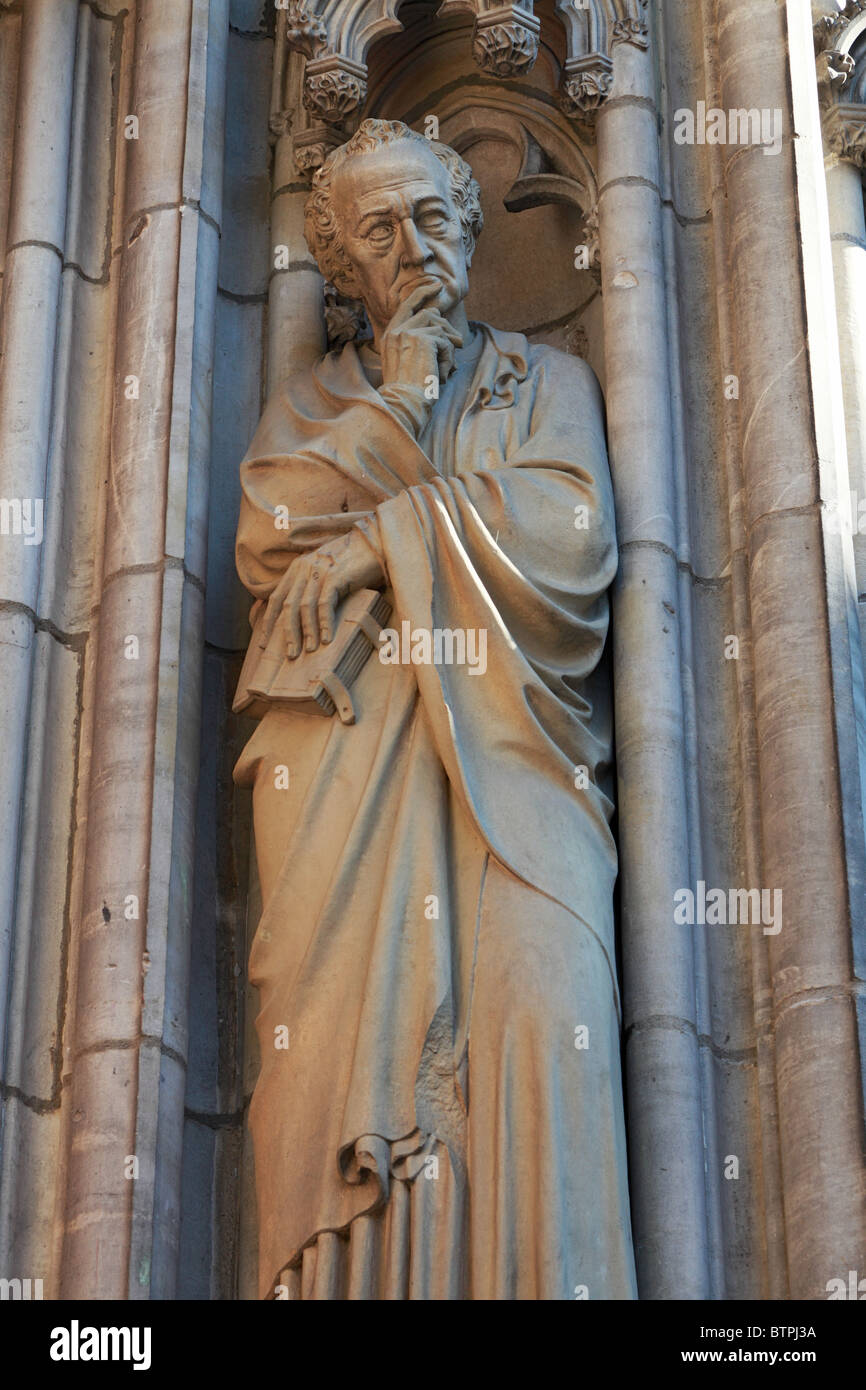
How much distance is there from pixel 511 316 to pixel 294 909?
6.27 feet

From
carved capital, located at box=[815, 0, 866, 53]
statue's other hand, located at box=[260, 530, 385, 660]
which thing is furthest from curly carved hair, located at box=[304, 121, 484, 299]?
carved capital, located at box=[815, 0, 866, 53]

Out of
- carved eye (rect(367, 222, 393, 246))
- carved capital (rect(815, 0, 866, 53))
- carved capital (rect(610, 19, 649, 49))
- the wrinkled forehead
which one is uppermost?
carved capital (rect(815, 0, 866, 53))

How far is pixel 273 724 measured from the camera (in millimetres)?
6301

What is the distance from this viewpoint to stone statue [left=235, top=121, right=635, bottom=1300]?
5.62 metres

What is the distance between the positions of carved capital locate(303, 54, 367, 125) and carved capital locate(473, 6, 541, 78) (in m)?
0.29

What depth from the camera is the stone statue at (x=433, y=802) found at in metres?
5.62

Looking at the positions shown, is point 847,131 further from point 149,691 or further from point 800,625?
point 149,691

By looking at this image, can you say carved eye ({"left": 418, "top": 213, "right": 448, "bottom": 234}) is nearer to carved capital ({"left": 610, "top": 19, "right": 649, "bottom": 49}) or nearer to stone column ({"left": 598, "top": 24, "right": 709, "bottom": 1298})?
stone column ({"left": 598, "top": 24, "right": 709, "bottom": 1298})

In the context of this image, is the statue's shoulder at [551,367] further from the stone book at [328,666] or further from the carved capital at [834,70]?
the carved capital at [834,70]

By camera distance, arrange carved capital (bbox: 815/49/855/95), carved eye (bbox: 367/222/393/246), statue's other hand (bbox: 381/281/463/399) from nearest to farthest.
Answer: statue's other hand (bbox: 381/281/463/399) → carved eye (bbox: 367/222/393/246) → carved capital (bbox: 815/49/855/95)

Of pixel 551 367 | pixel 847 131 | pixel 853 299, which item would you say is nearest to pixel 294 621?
pixel 551 367

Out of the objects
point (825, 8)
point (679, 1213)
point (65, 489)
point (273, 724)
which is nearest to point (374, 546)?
point (273, 724)

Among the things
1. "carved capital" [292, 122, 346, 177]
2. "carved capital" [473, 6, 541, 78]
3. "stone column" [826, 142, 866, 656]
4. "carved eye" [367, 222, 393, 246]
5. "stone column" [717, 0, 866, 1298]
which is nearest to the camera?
"stone column" [717, 0, 866, 1298]

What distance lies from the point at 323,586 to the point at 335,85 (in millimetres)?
1412
